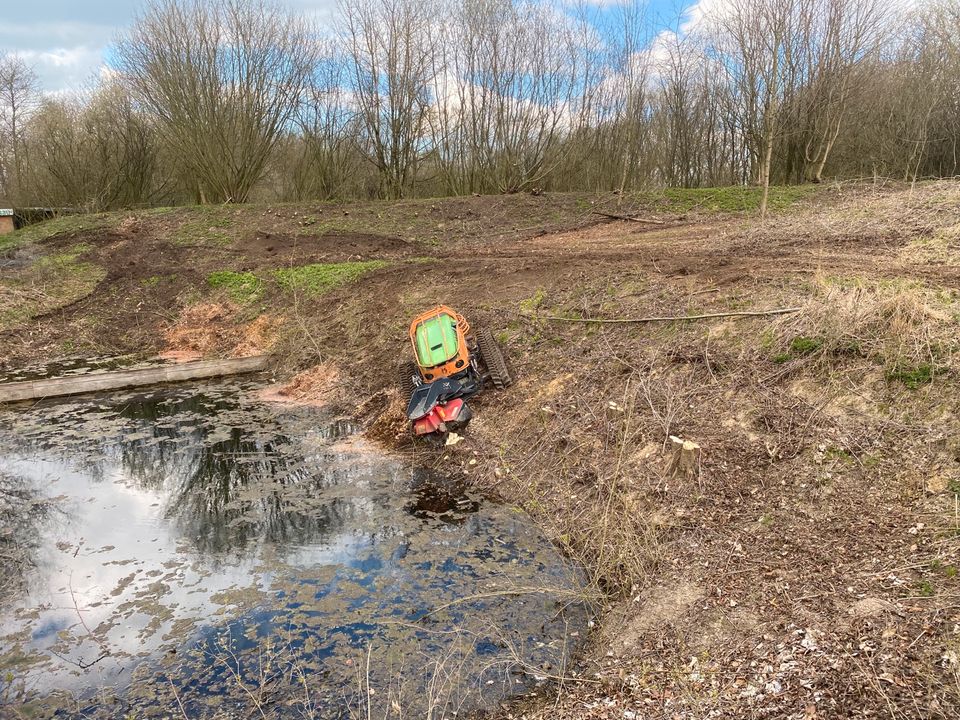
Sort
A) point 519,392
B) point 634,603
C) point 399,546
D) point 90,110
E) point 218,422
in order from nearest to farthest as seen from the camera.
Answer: point 634,603 → point 399,546 → point 519,392 → point 218,422 → point 90,110

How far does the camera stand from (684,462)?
5.68 meters

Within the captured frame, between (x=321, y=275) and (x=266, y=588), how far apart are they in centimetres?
950

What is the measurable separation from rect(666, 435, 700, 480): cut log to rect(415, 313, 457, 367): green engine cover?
318 cm

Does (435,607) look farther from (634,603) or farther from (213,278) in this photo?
(213,278)

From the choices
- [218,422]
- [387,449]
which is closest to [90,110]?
[218,422]

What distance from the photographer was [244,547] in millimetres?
5785

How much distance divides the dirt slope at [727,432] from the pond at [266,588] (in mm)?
476

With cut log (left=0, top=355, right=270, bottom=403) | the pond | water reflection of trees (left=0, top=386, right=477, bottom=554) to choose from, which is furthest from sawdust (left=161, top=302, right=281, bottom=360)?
the pond

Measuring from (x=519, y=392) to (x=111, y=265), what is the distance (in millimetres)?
12626

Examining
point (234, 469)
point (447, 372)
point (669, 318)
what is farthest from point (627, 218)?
point (234, 469)

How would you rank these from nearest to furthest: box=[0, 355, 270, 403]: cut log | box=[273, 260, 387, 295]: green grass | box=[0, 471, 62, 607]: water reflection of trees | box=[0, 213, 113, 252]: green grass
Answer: box=[0, 471, 62, 607]: water reflection of trees
box=[0, 355, 270, 403]: cut log
box=[273, 260, 387, 295]: green grass
box=[0, 213, 113, 252]: green grass

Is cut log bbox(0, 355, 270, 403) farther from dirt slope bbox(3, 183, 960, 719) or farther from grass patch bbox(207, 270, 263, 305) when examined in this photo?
grass patch bbox(207, 270, 263, 305)

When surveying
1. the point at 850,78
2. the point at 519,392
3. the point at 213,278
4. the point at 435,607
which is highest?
the point at 850,78

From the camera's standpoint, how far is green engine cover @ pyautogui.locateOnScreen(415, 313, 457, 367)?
8.03m
